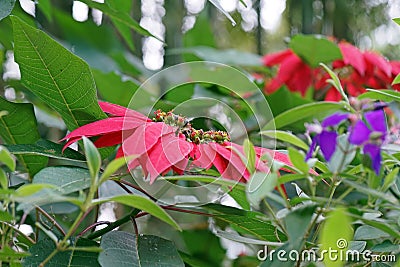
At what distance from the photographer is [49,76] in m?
0.41

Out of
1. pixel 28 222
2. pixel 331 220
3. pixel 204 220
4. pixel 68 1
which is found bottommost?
pixel 204 220

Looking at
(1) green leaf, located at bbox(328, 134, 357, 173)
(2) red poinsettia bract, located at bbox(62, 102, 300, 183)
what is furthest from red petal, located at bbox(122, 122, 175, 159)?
(1) green leaf, located at bbox(328, 134, 357, 173)

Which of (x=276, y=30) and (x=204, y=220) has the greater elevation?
(x=276, y=30)

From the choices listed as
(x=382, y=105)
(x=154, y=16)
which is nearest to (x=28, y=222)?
(x=382, y=105)

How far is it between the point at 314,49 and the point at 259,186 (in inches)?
22.6

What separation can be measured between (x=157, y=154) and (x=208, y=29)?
0.71m

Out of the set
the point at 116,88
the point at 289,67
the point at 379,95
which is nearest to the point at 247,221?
the point at 379,95

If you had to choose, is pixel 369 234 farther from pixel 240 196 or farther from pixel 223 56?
pixel 223 56

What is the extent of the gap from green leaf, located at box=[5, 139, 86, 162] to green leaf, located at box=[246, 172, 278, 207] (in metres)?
0.14

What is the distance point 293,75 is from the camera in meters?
0.89

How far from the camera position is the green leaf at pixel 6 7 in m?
0.44

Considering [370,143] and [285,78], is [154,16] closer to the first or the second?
[285,78]

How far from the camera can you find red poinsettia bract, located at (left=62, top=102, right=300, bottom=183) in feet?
1.13

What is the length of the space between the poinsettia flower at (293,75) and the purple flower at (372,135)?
57cm
